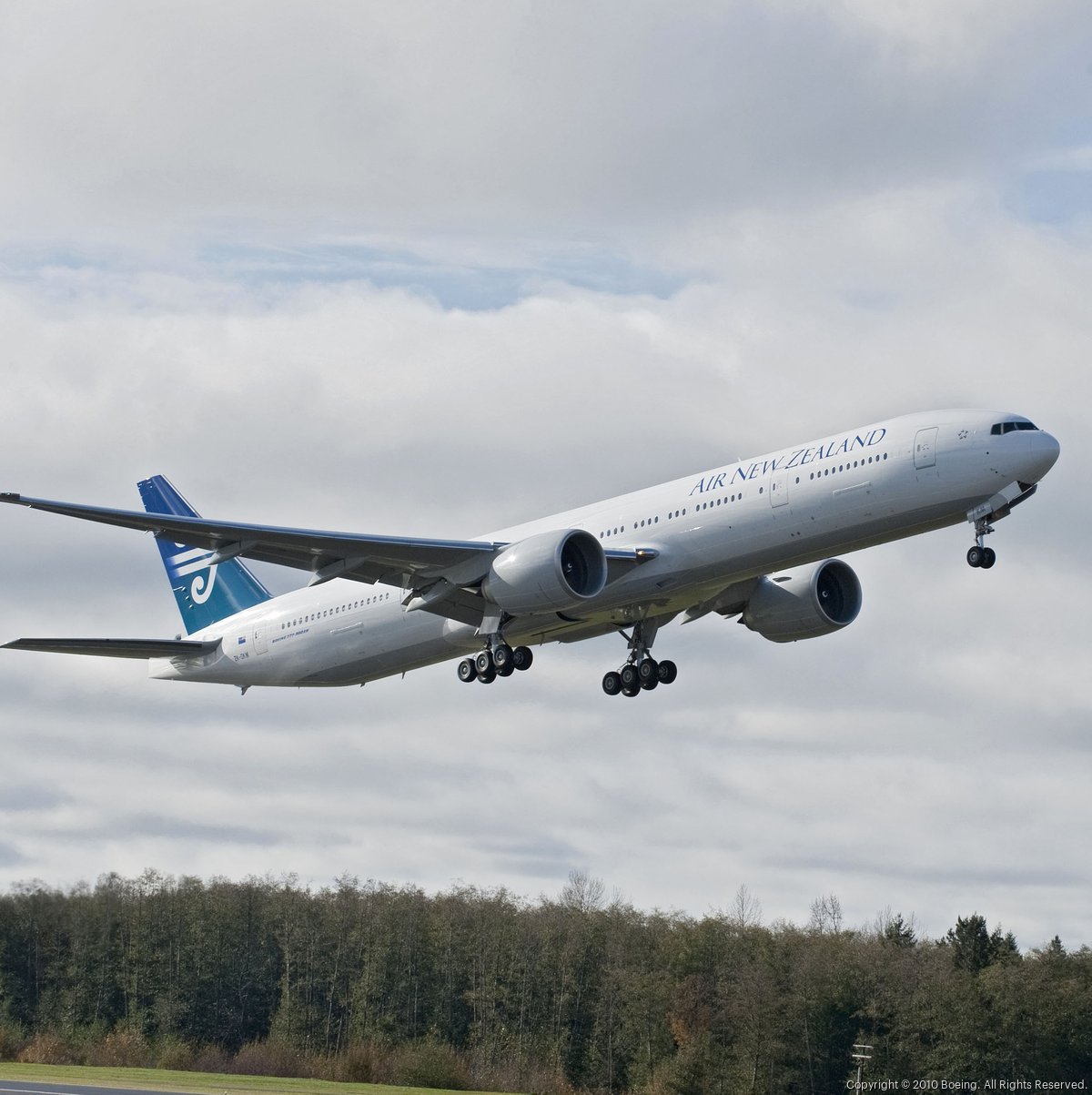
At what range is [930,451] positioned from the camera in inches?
1548

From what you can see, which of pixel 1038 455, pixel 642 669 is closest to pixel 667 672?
pixel 642 669

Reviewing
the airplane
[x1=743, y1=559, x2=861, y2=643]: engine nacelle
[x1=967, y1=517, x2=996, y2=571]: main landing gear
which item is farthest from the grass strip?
[x1=967, y1=517, x2=996, y2=571]: main landing gear

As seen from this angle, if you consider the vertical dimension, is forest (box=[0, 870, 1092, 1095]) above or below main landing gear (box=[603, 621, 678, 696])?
below

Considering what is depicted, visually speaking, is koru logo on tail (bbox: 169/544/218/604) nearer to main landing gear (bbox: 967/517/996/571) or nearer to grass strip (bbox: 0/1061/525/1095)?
grass strip (bbox: 0/1061/525/1095)

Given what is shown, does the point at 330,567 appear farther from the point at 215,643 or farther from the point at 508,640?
the point at 215,643

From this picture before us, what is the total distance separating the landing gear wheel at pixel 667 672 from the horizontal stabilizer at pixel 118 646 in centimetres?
1395

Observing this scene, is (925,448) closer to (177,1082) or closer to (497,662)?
(497,662)

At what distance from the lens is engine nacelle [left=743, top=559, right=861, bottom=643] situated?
4888cm

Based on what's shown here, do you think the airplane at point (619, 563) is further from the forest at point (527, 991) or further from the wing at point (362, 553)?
the forest at point (527, 991)

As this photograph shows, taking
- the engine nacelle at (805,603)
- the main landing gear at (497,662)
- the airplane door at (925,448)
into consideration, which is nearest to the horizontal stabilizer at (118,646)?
the main landing gear at (497,662)

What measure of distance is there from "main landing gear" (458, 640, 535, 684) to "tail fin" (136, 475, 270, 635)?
12.2 meters

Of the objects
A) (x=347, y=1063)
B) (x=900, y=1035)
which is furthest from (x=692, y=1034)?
(x=347, y=1063)

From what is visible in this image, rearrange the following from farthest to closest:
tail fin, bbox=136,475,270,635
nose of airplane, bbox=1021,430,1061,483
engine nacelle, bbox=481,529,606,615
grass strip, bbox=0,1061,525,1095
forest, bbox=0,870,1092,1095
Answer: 1. forest, bbox=0,870,1092,1095
2. tail fin, bbox=136,475,270,635
3. grass strip, bbox=0,1061,525,1095
4. engine nacelle, bbox=481,529,606,615
5. nose of airplane, bbox=1021,430,1061,483

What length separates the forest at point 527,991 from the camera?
268ft
